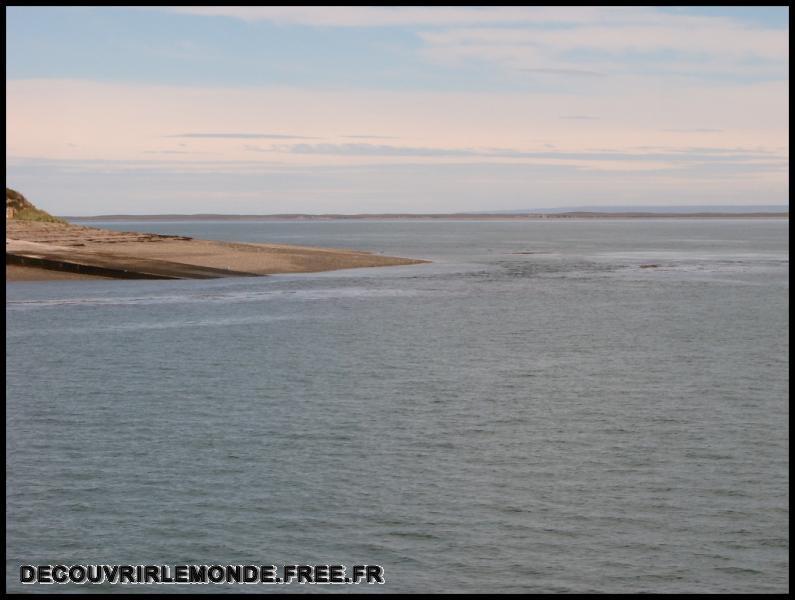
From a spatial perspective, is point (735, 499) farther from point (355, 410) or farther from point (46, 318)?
point (46, 318)

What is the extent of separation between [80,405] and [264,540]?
55.3 ft

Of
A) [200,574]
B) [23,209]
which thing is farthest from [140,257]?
[200,574]

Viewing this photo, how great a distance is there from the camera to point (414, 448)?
32062 mm

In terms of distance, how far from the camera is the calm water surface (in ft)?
77.4

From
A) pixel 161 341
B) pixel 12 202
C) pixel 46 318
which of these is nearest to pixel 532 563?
pixel 161 341

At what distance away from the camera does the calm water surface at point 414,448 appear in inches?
929

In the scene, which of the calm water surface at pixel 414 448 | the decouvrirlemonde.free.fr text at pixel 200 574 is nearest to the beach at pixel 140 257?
the calm water surface at pixel 414 448

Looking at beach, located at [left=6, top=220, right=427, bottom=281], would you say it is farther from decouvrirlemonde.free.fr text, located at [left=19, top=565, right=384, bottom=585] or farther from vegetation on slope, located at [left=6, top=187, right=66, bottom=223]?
decouvrirlemonde.free.fr text, located at [left=19, top=565, right=384, bottom=585]

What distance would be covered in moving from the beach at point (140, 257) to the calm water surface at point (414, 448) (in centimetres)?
3283

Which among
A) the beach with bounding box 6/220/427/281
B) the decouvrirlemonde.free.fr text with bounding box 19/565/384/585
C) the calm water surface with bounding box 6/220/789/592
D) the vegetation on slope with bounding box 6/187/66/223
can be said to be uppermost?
the vegetation on slope with bounding box 6/187/66/223

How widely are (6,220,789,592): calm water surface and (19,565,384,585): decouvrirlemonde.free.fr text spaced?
367mm

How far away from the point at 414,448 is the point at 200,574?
420 inches

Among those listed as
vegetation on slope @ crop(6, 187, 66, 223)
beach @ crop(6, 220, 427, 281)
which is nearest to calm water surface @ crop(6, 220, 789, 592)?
beach @ crop(6, 220, 427, 281)

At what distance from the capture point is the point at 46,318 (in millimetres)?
65812
